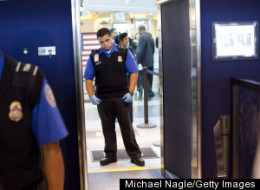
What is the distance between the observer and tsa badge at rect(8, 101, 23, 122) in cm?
136

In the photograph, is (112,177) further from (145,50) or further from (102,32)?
(145,50)

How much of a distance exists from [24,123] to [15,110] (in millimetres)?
57

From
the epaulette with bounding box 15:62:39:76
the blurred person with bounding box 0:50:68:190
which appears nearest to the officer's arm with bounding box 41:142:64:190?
the blurred person with bounding box 0:50:68:190

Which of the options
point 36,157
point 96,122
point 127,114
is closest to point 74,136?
point 127,114

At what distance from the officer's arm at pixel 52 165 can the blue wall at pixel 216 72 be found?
2293 mm

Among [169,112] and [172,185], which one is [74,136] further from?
[172,185]

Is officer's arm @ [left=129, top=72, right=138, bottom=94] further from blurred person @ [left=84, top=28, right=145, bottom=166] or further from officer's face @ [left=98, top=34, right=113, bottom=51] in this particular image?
officer's face @ [left=98, top=34, right=113, bottom=51]

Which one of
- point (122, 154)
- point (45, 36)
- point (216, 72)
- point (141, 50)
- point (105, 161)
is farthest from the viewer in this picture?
point (141, 50)

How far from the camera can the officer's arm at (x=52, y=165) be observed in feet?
4.84

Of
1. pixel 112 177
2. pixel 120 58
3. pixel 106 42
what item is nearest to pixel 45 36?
pixel 106 42

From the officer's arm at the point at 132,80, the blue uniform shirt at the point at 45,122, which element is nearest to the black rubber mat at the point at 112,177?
the officer's arm at the point at 132,80

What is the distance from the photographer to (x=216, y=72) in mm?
3568

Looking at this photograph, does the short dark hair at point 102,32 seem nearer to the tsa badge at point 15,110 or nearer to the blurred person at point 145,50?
the tsa badge at point 15,110

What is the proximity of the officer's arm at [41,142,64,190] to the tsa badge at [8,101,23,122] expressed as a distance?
175 mm
